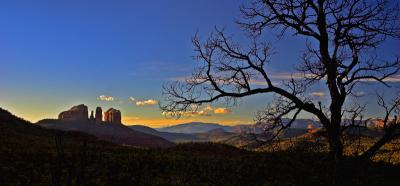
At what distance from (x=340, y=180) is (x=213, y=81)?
20.0 feet

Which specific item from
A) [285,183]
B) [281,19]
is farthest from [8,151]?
[281,19]

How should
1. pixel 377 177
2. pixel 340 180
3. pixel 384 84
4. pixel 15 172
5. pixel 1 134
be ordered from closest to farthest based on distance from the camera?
pixel 340 180 < pixel 384 84 < pixel 15 172 < pixel 377 177 < pixel 1 134

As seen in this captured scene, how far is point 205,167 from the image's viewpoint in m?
32.0

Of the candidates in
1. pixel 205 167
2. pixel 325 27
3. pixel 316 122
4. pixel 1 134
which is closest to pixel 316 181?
pixel 205 167

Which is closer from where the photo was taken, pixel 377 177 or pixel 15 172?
pixel 15 172

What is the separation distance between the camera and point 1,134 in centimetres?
4900

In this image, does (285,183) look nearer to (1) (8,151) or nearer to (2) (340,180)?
(2) (340,180)

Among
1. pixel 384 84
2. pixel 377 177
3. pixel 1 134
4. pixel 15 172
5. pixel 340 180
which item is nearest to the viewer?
pixel 340 180

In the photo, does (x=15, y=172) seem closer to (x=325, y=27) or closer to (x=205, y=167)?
(x=205, y=167)

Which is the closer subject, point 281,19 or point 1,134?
point 281,19

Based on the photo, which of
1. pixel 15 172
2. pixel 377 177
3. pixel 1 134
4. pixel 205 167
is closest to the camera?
pixel 15 172

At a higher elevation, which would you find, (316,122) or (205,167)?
(316,122)

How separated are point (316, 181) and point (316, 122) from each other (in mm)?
11915

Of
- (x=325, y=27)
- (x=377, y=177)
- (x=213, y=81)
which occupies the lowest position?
(x=377, y=177)
